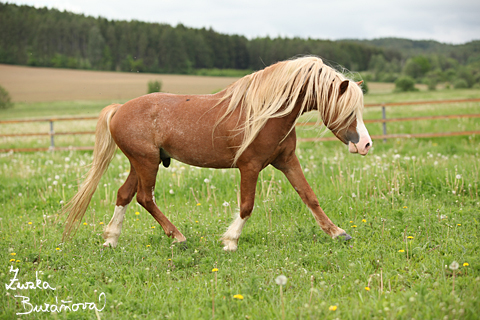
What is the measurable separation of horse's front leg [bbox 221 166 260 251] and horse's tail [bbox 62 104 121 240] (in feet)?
5.88

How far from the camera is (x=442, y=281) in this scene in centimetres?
303

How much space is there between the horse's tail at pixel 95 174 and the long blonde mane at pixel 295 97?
1616 millimetres

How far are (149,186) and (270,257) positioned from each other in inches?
63.3

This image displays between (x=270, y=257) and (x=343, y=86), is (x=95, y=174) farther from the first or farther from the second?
(x=343, y=86)

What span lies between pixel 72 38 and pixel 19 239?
33.3 meters

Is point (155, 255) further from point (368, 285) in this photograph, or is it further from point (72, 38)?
point (72, 38)

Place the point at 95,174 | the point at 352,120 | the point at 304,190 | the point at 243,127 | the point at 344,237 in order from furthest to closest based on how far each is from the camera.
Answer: the point at 95,174, the point at 304,190, the point at 344,237, the point at 243,127, the point at 352,120

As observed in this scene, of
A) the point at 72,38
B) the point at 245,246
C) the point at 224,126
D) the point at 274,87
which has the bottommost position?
the point at 245,246

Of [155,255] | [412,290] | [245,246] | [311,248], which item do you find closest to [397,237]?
[311,248]

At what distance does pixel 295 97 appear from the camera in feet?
12.6

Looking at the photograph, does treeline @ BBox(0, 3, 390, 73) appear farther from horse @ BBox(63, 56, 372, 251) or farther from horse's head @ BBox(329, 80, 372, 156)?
horse's head @ BBox(329, 80, 372, 156)

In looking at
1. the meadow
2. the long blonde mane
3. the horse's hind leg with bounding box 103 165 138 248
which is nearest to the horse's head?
the long blonde mane

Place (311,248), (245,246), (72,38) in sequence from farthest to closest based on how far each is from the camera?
(72,38) → (245,246) → (311,248)

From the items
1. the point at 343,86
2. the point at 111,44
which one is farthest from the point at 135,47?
the point at 111,44
